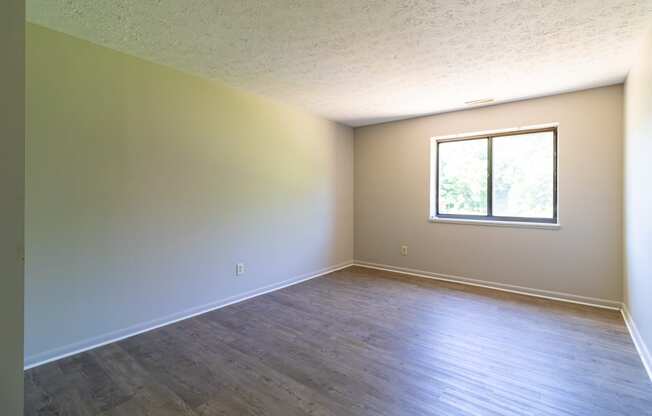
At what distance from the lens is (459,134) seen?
4.16 m

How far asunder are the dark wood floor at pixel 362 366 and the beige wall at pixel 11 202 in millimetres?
1007

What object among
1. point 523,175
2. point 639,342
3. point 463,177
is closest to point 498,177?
point 523,175

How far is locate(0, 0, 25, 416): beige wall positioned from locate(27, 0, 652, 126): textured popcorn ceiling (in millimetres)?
1220

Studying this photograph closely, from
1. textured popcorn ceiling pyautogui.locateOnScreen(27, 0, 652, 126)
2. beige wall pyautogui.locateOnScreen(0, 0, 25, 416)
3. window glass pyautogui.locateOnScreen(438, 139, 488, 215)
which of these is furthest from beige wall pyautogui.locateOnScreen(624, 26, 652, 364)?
beige wall pyautogui.locateOnScreen(0, 0, 25, 416)

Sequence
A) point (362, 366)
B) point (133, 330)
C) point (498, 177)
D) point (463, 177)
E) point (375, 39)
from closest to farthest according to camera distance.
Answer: point (362, 366), point (375, 39), point (133, 330), point (498, 177), point (463, 177)

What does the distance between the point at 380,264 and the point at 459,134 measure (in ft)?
7.47

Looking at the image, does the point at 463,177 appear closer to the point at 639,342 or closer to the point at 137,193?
the point at 639,342

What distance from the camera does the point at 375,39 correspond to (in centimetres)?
226

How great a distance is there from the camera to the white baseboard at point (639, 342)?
6.72 feet

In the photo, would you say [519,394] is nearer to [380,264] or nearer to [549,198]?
[549,198]

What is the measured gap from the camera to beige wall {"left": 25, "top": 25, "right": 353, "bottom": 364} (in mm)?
2135

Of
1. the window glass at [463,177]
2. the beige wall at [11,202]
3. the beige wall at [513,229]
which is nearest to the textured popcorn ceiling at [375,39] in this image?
the beige wall at [513,229]

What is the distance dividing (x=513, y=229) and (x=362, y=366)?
9.14 feet

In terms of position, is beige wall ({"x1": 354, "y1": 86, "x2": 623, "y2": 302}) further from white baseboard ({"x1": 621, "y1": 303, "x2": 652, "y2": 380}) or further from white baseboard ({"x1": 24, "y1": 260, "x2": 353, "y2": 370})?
white baseboard ({"x1": 24, "y1": 260, "x2": 353, "y2": 370})
